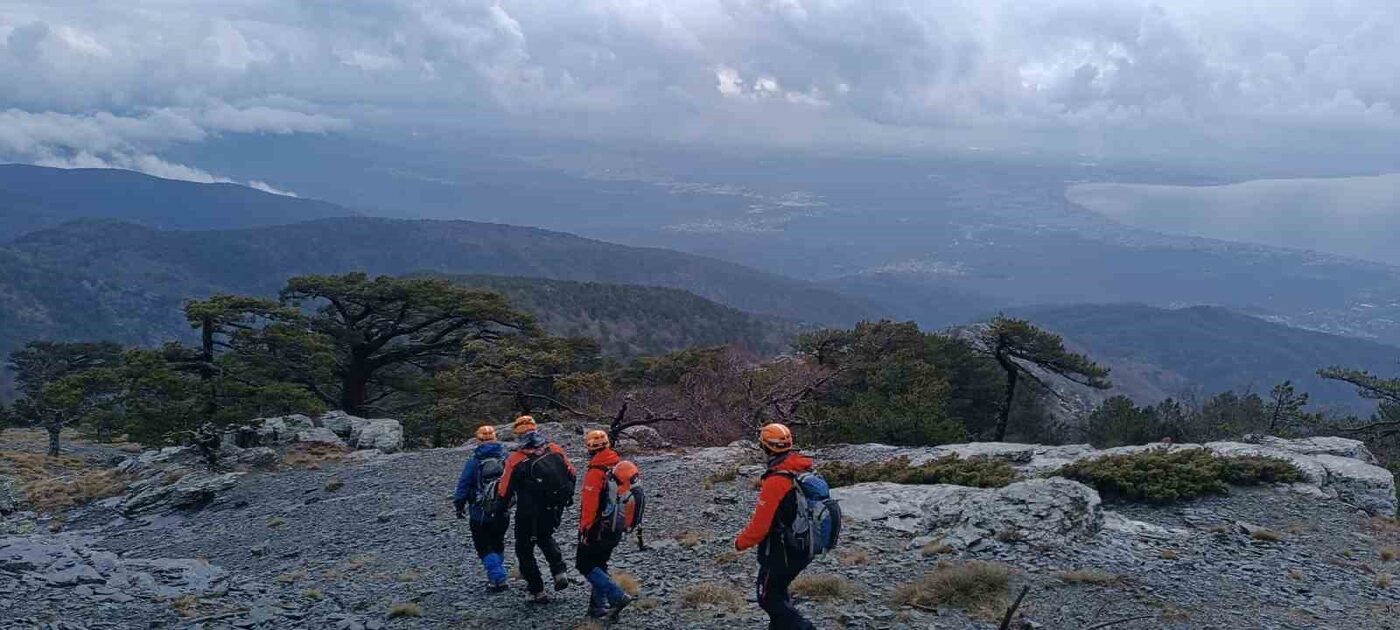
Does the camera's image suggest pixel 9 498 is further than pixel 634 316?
No

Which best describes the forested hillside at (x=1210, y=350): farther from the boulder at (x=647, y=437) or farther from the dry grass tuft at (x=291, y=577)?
the dry grass tuft at (x=291, y=577)

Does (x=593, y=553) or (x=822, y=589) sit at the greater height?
(x=593, y=553)

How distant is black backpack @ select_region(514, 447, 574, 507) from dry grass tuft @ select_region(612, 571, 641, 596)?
4.23 ft

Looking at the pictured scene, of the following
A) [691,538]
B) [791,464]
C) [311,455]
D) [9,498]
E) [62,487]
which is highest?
[791,464]

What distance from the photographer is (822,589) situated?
8906 millimetres

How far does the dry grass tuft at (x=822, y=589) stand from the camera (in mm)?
8844

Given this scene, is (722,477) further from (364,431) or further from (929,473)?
(364,431)

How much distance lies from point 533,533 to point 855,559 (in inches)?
153

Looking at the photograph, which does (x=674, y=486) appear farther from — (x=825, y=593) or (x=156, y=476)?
(x=156, y=476)

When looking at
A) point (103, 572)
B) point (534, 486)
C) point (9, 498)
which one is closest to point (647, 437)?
point (103, 572)

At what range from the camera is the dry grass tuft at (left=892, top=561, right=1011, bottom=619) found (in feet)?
28.3

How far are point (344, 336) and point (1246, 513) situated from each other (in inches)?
954

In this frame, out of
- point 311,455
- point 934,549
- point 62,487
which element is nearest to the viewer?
point 934,549

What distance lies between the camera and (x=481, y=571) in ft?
34.4
